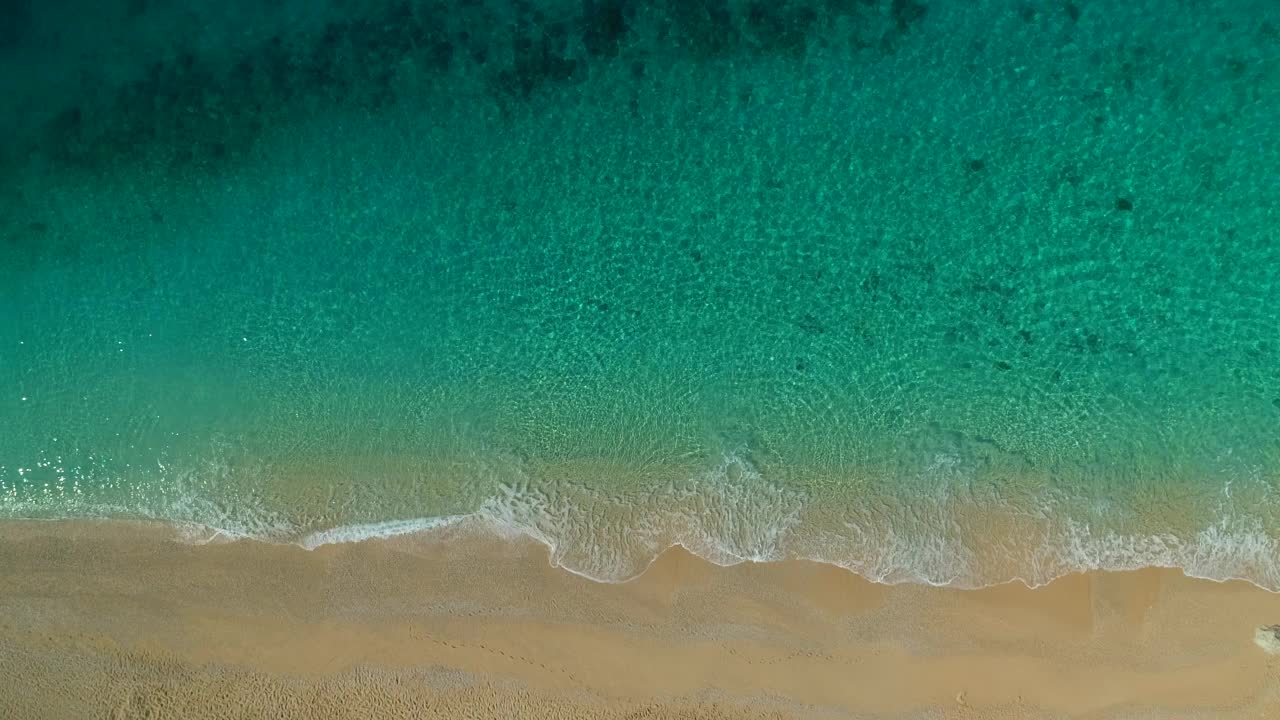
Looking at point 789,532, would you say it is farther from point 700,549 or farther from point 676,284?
point 676,284

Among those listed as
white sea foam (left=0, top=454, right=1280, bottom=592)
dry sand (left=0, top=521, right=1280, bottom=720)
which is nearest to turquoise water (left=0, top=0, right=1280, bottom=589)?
white sea foam (left=0, top=454, right=1280, bottom=592)

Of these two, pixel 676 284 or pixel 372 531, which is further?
pixel 676 284

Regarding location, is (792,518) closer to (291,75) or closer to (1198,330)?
(1198,330)

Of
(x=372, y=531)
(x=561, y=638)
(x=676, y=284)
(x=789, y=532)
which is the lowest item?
(x=561, y=638)

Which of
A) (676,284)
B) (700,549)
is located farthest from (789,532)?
(676,284)

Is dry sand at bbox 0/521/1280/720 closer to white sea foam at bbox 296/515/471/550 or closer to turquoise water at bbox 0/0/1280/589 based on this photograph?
white sea foam at bbox 296/515/471/550

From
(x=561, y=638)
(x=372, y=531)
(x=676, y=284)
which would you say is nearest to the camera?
(x=561, y=638)
